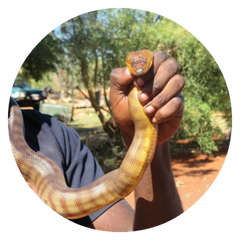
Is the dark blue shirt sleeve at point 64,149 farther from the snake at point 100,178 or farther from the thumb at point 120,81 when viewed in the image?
the thumb at point 120,81

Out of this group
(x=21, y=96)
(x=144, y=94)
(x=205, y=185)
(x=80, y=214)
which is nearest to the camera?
(x=144, y=94)

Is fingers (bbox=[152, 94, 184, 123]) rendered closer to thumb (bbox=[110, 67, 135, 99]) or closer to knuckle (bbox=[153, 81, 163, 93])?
knuckle (bbox=[153, 81, 163, 93])

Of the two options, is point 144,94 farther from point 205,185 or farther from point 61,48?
point 61,48

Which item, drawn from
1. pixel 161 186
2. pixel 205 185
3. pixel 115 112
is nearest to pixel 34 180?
pixel 115 112

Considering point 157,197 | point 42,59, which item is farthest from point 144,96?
point 42,59

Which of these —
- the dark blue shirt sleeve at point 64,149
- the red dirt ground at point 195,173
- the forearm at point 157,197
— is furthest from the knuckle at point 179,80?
the red dirt ground at point 195,173

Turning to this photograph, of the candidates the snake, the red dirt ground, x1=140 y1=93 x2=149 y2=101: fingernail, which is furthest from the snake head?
the red dirt ground

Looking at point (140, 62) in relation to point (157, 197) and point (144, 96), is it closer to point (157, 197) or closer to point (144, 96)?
point (144, 96)
